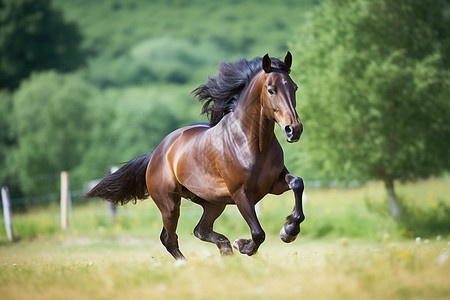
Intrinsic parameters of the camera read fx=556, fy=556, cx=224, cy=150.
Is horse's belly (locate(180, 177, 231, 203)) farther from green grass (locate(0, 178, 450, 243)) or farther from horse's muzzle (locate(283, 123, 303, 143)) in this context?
green grass (locate(0, 178, 450, 243))

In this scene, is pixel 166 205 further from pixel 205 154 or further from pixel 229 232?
pixel 229 232

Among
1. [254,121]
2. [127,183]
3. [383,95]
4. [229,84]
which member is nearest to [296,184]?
[254,121]

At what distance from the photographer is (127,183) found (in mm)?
7648

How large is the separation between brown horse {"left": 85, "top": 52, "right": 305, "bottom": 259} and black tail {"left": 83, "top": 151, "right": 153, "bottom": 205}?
314 millimetres

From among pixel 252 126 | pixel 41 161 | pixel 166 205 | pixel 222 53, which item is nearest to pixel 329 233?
pixel 166 205

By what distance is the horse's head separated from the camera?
5.11 metres

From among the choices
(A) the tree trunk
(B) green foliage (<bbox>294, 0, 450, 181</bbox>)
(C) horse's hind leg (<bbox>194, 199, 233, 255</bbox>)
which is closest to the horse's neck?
(C) horse's hind leg (<bbox>194, 199, 233, 255</bbox>)

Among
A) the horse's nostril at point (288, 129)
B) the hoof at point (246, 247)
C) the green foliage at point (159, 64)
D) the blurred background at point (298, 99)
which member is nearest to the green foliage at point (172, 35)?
the green foliage at point (159, 64)

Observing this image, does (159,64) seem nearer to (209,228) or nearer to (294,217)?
(209,228)

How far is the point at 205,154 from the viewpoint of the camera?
20.2ft

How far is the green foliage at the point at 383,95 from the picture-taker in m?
13.7

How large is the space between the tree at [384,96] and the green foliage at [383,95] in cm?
2

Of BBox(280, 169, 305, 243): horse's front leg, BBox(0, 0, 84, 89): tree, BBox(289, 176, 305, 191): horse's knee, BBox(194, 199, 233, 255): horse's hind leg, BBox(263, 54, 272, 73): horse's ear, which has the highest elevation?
BBox(0, 0, 84, 89): tree

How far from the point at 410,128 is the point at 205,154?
9.13 meters
